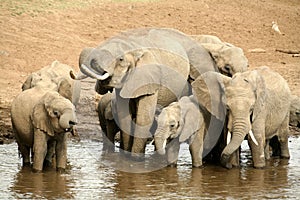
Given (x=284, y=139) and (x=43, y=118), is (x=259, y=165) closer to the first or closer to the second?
(x=284, y=139)

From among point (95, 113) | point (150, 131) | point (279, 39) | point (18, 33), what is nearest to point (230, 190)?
point (150, 131)

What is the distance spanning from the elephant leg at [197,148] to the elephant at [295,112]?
9.86ft

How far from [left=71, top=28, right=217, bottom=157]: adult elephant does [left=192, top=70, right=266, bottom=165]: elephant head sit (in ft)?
2.22

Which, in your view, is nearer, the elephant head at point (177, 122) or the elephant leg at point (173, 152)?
the elephant head at point (177, 122)

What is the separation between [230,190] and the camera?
1105cm

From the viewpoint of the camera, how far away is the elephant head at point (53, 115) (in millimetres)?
11164

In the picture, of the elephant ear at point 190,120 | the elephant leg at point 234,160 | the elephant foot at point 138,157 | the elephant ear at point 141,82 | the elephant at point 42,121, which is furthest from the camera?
the elephant foot at point 138,157

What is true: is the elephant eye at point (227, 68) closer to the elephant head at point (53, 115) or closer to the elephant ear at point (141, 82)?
the elephant ear at point (141, 82)

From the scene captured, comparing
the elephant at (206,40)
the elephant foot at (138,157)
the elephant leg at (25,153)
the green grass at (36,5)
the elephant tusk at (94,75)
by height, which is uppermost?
the green grass at (36,5)

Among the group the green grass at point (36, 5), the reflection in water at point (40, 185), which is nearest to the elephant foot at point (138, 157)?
the reflection in water at point (40, 185)

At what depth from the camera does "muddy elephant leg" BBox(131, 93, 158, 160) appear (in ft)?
41.0

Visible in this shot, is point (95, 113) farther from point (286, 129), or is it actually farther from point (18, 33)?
point (18, 33)

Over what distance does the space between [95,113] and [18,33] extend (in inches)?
216

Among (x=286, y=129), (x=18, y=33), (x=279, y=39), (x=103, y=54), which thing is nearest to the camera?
(x=103, y=54)
